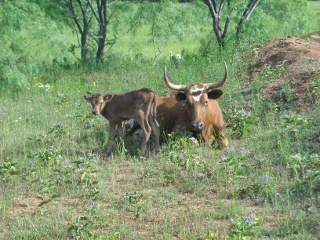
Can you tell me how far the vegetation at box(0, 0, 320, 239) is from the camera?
7621 millimetres

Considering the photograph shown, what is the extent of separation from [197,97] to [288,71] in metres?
3.06

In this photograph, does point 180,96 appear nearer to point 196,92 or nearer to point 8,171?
point 196,92

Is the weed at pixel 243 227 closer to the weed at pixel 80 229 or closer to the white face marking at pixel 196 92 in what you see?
the weed at pixel 80 229

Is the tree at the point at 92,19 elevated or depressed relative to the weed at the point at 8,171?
elevated

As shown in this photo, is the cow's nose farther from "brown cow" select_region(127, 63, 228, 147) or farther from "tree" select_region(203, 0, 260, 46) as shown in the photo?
"tree" select_region(203, 0, 260, 46)

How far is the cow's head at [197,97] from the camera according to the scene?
34.7 ft

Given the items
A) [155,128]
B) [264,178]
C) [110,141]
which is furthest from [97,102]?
[264,178]

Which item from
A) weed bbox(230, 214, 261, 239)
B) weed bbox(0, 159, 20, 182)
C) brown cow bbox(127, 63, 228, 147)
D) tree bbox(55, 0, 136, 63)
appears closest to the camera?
weed bbox(230, 214, 261, 239)

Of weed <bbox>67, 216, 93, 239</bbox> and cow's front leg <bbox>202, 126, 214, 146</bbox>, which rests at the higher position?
cow's front leg <bbox>202, 126, 214, 146</bbox>

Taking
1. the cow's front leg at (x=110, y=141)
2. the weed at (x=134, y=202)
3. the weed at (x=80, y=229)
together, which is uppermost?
the cow's front leg at (x=110, y=141)

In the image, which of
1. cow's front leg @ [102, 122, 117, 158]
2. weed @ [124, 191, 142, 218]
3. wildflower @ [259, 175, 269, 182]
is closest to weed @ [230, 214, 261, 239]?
weed @ [124, 191, 142, 218]

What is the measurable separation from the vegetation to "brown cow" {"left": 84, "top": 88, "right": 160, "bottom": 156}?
30 centimetres

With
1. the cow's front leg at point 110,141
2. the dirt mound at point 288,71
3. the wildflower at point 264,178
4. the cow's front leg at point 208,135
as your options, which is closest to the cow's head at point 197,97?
the cow's front leg at point 208,135

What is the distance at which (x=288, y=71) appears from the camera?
13.1 metres
